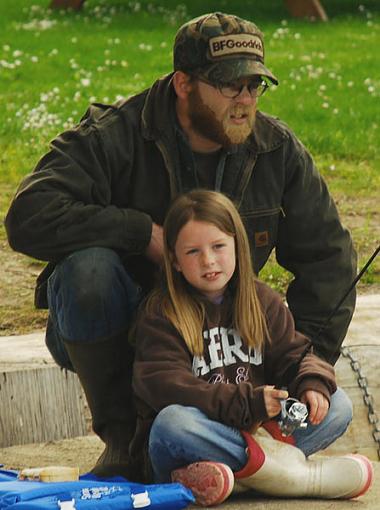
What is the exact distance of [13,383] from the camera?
16.8 feet

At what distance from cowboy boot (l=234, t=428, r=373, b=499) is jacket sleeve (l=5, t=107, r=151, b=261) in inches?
28.2

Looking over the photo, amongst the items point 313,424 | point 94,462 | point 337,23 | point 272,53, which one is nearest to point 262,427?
point 313,424

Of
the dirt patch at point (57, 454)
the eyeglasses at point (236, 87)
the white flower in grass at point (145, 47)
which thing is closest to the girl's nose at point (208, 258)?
the eyeglasses at point (236, 87)

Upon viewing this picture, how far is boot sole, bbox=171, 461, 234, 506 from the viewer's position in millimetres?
3992

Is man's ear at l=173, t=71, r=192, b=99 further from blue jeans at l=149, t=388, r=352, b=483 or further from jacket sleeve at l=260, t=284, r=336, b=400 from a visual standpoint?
blue jeans at l=149, t=388, r=352, b=483

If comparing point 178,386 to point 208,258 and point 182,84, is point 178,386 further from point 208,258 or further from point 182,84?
point 182,84

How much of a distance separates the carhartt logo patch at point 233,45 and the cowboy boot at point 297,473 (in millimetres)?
1079

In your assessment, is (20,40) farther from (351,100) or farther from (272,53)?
(351,100)

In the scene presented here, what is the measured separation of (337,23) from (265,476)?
38.1ft

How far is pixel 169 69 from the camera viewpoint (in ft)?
38.9

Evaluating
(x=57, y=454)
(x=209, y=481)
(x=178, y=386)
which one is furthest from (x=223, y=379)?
(x=57, y=454)

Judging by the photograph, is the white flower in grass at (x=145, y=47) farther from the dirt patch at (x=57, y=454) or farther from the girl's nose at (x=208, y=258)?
the girl's nose at (x=208, y=258)

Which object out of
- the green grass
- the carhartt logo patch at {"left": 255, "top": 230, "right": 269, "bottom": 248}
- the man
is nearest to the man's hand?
the man

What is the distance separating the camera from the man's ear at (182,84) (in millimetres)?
4516
